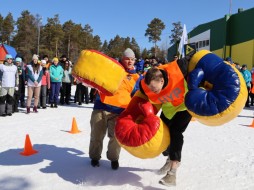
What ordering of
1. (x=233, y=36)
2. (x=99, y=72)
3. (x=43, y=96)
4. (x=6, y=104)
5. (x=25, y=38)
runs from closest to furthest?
(x=99, y=72) → (x=6, y=104) → (x=43, y=96) → (x=233, y=36) → (x=25, y=38)

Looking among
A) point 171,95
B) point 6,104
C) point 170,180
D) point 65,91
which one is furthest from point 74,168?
point 65,91

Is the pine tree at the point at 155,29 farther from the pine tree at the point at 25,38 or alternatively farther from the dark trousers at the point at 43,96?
the dark trousers at the point at 43,96

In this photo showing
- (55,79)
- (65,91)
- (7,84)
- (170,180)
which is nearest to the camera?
(170,180)

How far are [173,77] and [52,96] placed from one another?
851 cm

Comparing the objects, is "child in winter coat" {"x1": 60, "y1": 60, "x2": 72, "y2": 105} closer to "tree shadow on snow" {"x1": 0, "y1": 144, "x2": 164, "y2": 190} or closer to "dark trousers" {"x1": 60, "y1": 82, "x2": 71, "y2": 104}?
"dark trousers" {"x1": 60, "y1": 82, "x2": 71, "y2": 104}

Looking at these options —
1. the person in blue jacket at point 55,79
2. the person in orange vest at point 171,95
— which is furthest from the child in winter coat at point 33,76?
the person in orange vest at point 171,95

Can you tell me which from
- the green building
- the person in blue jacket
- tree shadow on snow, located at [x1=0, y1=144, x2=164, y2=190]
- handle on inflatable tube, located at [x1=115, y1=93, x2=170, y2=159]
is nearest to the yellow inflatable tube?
handle on inflatable tube, located at [x1=115, y1=93, x2=170, y2=159]

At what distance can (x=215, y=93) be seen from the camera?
294 centimetres

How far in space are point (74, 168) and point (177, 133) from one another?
1698 millimetres

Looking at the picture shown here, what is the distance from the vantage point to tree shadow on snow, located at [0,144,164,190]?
3877 mm

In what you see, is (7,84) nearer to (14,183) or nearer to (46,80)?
(46,80)

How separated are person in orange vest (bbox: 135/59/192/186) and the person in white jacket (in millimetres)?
6208

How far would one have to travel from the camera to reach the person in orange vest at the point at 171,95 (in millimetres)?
3199

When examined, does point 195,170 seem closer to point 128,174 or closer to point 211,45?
point 128,174
